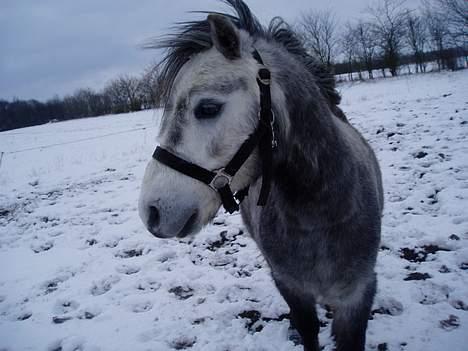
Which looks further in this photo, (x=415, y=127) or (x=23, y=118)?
(x=23, y=118)

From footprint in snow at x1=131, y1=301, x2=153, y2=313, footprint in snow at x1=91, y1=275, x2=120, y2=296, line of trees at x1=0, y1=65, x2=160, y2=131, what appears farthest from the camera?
line of trees at x1=0, y1=65, x2=160, y2=131

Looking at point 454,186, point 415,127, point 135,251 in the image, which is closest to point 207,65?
point 135,251

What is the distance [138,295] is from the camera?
3439 millimetres

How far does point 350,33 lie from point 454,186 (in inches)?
1547

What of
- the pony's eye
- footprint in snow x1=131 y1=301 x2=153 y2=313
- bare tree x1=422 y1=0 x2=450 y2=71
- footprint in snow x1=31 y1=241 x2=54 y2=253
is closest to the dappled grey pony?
the pony's eye

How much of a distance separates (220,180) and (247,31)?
918mm

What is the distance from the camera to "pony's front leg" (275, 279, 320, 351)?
2.25 m

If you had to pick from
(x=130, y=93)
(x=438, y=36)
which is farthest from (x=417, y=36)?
(x=130, y=93)

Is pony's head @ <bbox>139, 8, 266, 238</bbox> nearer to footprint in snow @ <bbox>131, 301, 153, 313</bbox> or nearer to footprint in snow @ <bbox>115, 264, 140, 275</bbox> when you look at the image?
footprint in snow @ <bbox>131, 301, 153, 313</bbox>

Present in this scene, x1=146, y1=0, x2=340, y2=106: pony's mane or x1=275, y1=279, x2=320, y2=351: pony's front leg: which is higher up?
x1=146, y1=0, x2=340, y2=106: pony's mane

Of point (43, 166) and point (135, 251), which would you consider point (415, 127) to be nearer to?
point (135, 251)

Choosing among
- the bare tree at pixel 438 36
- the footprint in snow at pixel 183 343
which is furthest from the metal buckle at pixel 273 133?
the bare tree at pixel 438 36

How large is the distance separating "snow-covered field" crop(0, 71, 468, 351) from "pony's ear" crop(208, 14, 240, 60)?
2.34ft

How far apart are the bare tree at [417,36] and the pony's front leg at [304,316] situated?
38.8m
